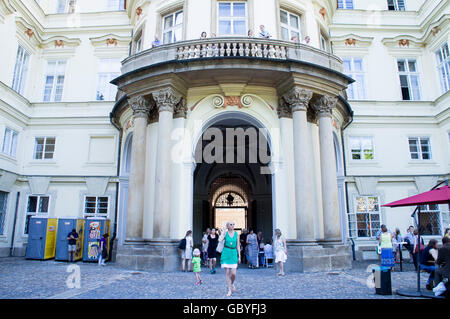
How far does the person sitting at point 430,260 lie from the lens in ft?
28.5

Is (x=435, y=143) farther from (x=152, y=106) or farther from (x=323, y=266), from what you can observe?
(x=152, y=106)

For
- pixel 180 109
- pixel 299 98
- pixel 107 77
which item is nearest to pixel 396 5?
pixel 299 98

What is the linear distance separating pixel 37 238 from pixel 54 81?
947cm

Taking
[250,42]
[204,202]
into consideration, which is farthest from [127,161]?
[250,42]

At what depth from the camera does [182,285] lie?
9242mm

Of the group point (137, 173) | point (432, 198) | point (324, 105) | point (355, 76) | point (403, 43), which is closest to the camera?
point (432, 198)

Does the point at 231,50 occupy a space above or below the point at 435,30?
below

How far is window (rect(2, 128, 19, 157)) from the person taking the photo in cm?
1828

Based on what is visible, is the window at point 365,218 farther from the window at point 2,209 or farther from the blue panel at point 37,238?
the window at point 2,209

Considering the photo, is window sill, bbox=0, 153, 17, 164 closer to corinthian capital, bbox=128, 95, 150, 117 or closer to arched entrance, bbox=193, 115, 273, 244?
corinthian capital, bbox=128, 95, 150, 117

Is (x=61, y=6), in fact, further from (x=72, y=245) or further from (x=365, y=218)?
(x=365, y=218)

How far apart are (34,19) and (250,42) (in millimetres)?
14666

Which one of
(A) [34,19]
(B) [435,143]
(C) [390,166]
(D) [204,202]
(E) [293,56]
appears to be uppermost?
(A) [34,19]
